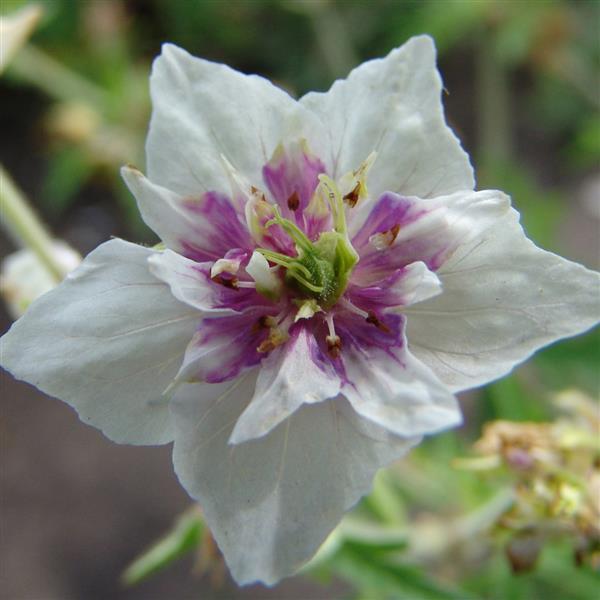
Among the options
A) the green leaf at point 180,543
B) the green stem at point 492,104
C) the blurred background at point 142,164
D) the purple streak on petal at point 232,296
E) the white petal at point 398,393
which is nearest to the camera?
the white petal at point 398,393

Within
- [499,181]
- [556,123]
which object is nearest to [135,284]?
[499,181]

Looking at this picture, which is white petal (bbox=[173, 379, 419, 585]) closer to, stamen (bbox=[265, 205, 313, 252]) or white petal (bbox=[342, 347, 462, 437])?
white petal (bbox=[342, 347, 462, 437])

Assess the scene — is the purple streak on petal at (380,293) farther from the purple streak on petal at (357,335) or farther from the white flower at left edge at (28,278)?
the white flower at left edge at (28,278)

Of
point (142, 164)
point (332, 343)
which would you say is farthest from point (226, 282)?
point (142, 164)

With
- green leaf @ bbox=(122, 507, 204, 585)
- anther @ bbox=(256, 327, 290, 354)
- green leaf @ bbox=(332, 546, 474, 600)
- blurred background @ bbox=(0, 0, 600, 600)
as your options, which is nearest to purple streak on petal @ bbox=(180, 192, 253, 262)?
anther @ bbox=(256, 327, 290, 354)

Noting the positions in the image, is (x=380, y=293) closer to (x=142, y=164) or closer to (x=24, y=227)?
(x=24, y=227)

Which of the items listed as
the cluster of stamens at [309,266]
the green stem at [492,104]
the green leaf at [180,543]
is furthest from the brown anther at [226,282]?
the green stem at [492,104]
